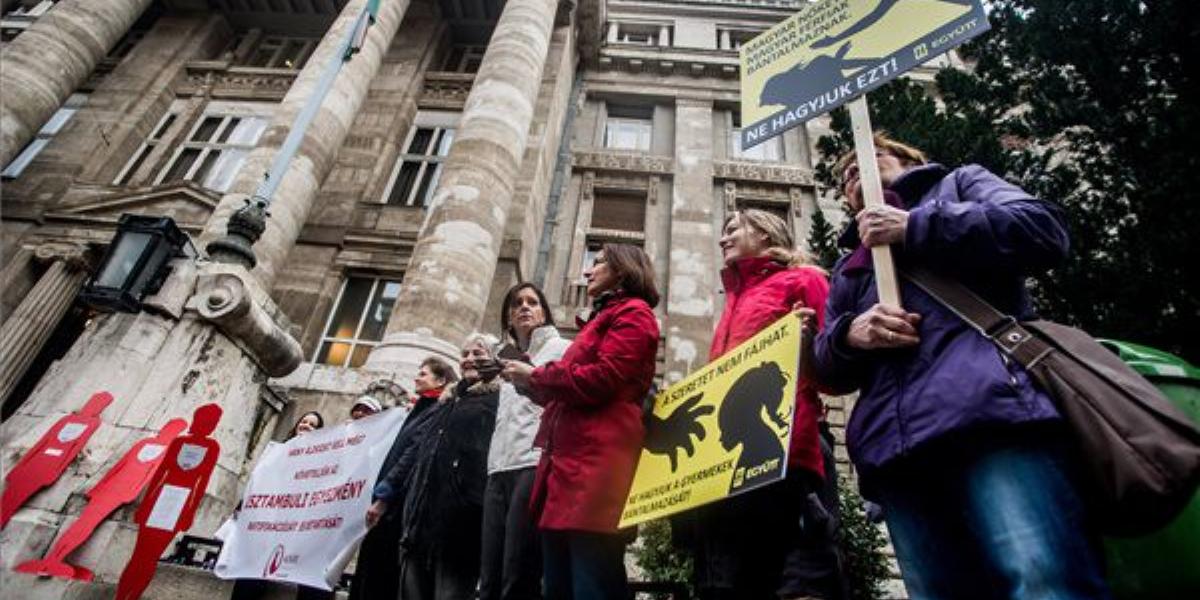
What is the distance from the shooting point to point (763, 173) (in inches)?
604

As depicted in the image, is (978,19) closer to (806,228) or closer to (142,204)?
(806,228)

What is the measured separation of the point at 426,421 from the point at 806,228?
12605mm

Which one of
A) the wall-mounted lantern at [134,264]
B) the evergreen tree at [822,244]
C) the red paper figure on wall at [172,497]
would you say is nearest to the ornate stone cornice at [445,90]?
the evergreen tree at [822,244]

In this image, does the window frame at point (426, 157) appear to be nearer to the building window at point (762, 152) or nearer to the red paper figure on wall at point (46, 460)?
the building window at point (762, 152)

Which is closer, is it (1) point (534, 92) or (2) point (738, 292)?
(2) point (738, 292)

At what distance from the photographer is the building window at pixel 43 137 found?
13.7m

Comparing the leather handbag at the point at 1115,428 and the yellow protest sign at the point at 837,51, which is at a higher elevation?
the yellow protest sign at the point at 837,51

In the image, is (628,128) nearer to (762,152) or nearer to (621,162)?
(621,162)

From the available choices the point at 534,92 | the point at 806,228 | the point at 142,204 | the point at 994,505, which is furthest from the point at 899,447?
the point at 142,204

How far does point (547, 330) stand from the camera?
336cm

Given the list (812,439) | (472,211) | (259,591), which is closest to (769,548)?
(812,439)

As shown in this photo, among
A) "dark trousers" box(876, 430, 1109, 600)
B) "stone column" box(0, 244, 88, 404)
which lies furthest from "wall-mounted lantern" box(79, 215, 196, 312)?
"stone column" box(0, 244, 88, 404)

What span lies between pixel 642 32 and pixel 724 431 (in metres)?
20.5

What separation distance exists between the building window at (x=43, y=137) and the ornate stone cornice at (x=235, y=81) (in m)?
2.59
